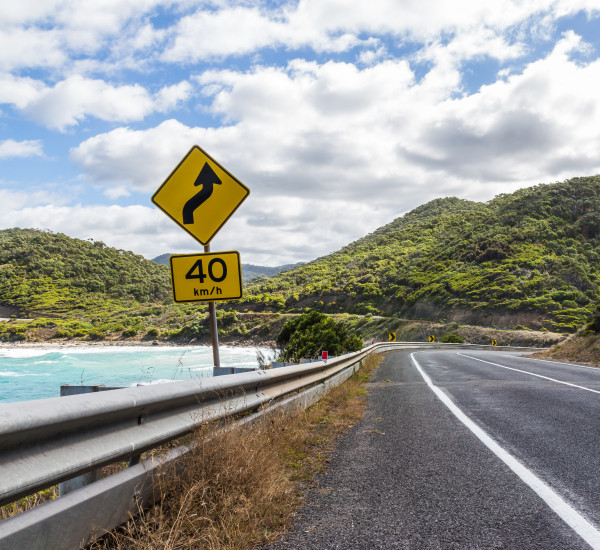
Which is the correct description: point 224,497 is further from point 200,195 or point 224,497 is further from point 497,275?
point 497,275

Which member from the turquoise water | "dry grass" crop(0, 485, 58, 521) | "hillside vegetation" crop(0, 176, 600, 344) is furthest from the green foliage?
"hillside vegetation" crop(0, 176, 600, 344)

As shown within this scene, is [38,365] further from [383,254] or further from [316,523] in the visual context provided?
[383,254]

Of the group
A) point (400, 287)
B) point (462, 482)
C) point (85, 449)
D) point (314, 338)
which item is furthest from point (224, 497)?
point (400, 287)

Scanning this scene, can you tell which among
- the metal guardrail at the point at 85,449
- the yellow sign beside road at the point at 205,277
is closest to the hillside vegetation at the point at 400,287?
the yellow sign beside road at the point at 205,277

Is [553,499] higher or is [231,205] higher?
[231,205]

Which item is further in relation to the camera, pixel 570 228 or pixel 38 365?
pixel 570 228

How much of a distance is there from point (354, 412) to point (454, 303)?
62.6 meters

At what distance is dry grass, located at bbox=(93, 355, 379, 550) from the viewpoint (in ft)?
8.43

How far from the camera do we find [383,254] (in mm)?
117125

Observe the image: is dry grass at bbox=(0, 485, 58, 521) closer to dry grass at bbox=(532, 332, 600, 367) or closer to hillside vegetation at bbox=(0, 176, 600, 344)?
dry grass at bbox=(532, 332, 600, 367)

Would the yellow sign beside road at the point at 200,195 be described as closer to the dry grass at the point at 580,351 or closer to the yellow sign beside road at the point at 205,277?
the yellow sign beside road at the point at 205,277

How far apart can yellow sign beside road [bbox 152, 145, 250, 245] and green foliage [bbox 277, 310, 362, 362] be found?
17.1m

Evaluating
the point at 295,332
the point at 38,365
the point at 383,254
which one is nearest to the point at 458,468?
the point at 295,332

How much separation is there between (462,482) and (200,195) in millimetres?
4399
